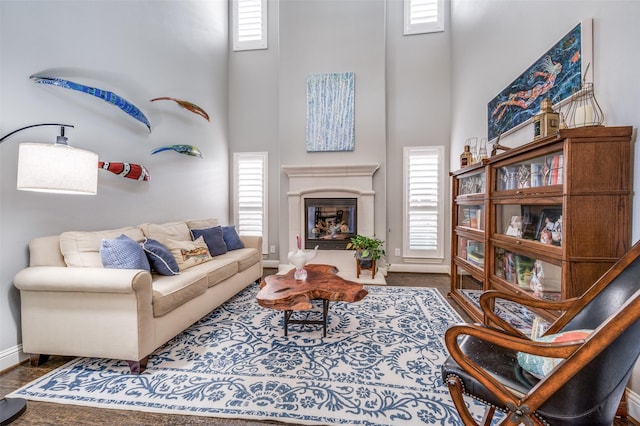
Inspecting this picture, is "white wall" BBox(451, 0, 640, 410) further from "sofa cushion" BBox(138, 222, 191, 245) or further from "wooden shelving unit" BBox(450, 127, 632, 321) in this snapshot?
"sofa cushion" BBox(138, 222, 191, 245)

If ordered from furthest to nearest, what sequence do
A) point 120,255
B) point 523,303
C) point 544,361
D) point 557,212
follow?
point 120,255
point 557,212
point 523,303
point 544,361

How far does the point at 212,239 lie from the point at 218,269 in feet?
2.64

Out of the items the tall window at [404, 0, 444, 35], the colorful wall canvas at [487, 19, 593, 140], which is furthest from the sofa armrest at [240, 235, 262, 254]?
the tall window at [404, 0, 444, 35]

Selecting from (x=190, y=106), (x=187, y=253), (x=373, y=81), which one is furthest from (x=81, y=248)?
(x=373, y=81)

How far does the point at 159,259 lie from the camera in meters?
2.43

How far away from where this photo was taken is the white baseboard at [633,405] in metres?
1.41

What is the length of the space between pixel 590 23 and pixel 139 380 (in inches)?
149

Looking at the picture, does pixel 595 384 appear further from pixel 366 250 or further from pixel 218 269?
pixel 366 250

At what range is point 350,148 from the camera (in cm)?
461

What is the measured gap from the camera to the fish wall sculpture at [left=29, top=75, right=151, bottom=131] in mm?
2156

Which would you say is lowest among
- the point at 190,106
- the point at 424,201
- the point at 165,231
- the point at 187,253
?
the point at 187,253

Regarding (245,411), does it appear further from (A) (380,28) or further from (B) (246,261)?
(A) (380,28)

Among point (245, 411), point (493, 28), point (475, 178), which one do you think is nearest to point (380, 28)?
point (493, 28)

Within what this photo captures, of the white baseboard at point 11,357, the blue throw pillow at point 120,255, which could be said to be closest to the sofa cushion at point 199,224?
the blue throw pillow at point 120,255
